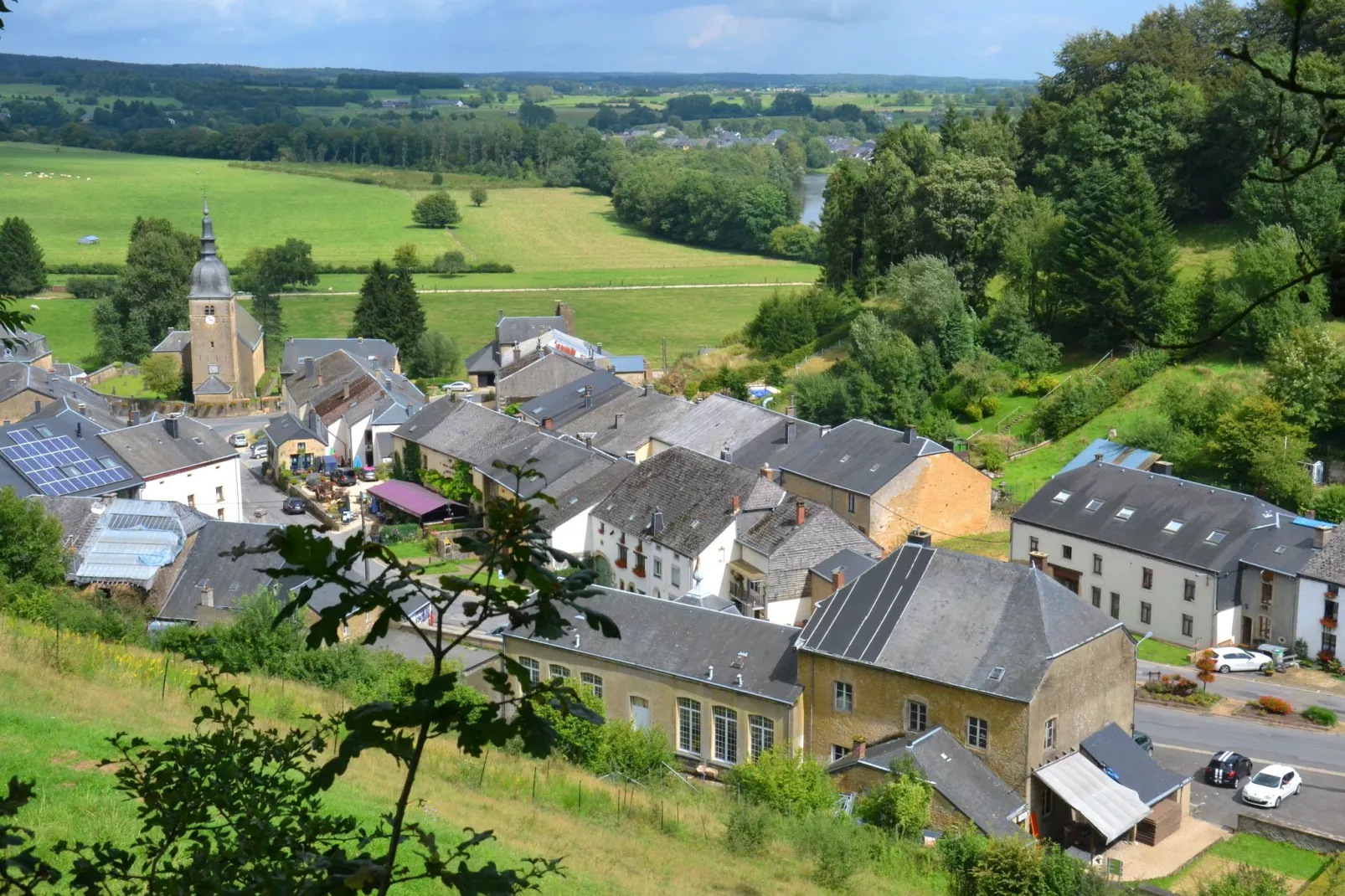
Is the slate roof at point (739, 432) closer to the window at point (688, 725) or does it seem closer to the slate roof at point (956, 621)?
the slate roof at point (956, 621)

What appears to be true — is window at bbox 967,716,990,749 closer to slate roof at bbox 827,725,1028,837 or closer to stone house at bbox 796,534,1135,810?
stone house at bbox 796,534,1135,810

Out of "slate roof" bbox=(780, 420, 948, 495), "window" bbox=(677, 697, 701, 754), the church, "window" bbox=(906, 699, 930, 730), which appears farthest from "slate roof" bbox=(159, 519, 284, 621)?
the church

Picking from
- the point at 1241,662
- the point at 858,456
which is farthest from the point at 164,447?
the point at 1241,662

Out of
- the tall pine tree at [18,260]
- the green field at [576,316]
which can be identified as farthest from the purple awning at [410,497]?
the tall pine tree at [18,260]

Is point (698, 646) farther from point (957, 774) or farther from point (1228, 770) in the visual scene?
point (1228, 770)

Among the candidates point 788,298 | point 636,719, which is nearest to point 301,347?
point 788,298

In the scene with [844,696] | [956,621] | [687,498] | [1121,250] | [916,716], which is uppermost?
[1121,250]
